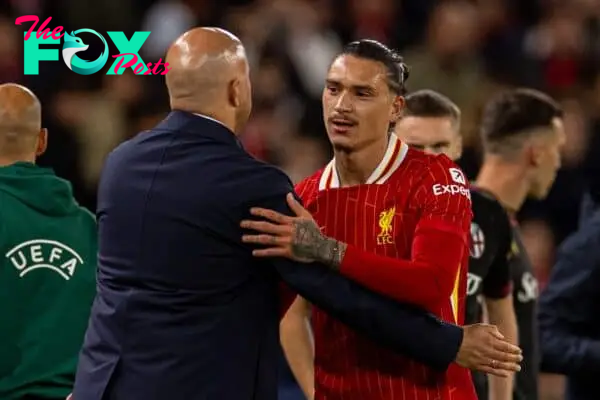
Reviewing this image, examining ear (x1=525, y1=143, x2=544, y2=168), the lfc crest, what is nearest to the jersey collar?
the lfc crest

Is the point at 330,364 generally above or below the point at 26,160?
below

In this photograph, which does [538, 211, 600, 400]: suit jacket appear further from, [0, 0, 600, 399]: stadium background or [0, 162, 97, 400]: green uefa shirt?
[0, 0, 600, 399]: stadium background

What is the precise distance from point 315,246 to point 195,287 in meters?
0.36

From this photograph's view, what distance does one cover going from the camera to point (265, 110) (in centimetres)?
970

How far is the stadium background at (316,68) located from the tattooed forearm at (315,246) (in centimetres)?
496

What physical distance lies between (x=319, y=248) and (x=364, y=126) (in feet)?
1.90

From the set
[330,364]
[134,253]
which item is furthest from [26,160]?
[330,364]

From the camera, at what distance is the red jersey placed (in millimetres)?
4035

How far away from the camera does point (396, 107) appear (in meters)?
4.34

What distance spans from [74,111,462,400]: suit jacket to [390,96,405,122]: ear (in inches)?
25.2

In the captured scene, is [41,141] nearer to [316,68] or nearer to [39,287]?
[39,287]

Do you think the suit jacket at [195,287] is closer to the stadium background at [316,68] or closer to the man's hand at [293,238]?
the man's hand at [293,238]

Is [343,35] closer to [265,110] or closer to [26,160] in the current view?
[265,110]

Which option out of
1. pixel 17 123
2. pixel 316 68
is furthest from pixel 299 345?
pixel 316 68
